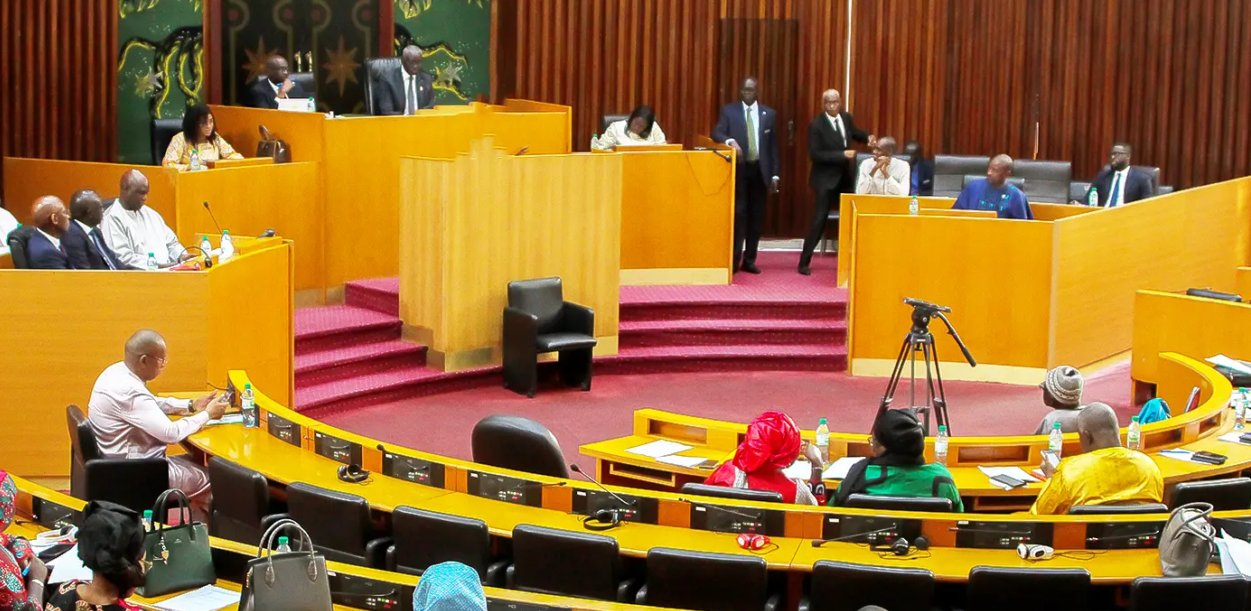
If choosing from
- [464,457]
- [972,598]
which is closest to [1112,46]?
[464,457]

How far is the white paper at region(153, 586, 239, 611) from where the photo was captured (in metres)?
5.02

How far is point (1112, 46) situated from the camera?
48.2 ft

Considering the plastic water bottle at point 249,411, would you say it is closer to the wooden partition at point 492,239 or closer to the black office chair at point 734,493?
the black office chair at point 734,493

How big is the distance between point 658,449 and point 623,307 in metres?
4.77

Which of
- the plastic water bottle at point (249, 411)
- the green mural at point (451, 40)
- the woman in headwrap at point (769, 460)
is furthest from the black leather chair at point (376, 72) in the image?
the woman in headwrap at point (769, 460)

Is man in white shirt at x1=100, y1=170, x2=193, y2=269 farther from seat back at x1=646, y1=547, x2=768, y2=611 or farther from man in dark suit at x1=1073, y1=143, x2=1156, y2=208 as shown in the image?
man in dark suit at x1=1073, y1=143, x2=1156, y2=208

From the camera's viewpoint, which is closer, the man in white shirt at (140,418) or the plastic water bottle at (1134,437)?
the man in white shirt at (140,418)

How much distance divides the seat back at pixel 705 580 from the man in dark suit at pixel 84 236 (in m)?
4.37

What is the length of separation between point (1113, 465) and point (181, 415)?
4302 mm

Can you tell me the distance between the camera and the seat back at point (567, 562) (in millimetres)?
5617

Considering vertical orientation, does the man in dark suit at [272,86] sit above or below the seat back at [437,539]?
above

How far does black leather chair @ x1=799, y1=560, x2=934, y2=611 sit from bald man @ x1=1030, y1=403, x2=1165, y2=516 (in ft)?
3.44

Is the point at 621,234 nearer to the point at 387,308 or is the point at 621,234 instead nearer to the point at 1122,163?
the point at 387,308

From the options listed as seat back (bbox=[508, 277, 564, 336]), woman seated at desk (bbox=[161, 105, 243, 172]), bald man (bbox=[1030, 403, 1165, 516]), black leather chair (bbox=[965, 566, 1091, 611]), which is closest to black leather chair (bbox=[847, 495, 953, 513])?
bald man (bbox=[1030, 403, 1165, 516])
